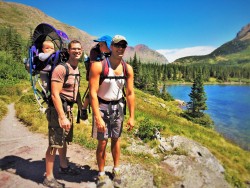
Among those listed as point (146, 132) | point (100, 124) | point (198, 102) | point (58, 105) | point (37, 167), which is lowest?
point (198, 102)

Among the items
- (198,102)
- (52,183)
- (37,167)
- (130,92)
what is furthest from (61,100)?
(198,102)

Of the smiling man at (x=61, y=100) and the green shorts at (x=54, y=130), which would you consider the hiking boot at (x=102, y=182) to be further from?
the green shorts at (x=54, y=130)

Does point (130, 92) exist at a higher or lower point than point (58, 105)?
higher

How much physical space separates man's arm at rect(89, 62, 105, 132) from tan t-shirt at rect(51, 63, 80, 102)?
640 mm

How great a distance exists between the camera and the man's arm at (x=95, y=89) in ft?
15.5

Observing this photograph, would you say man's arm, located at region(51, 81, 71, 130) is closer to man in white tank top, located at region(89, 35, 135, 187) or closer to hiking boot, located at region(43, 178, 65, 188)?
man in white tank top, located at region(89, 35, 135, 187)

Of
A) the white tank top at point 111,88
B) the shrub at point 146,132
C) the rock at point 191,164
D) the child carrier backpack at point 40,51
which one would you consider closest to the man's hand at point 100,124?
the white tank top at point 111,88

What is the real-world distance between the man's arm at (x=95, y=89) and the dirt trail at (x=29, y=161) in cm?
185

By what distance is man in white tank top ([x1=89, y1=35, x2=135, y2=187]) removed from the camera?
4.79 m

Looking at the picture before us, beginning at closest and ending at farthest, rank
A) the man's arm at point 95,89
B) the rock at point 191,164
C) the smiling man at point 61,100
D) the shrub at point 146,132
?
the man's arm at point 95,89 → the smiling man at point 61,100 → the rock at point 191,164 → the shrub at point 146,132

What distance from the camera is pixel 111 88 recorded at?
16.4 ft

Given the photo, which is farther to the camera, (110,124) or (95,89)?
(110,124)

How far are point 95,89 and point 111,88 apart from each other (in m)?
0.36

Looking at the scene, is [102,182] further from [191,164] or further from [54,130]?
[191,164]
